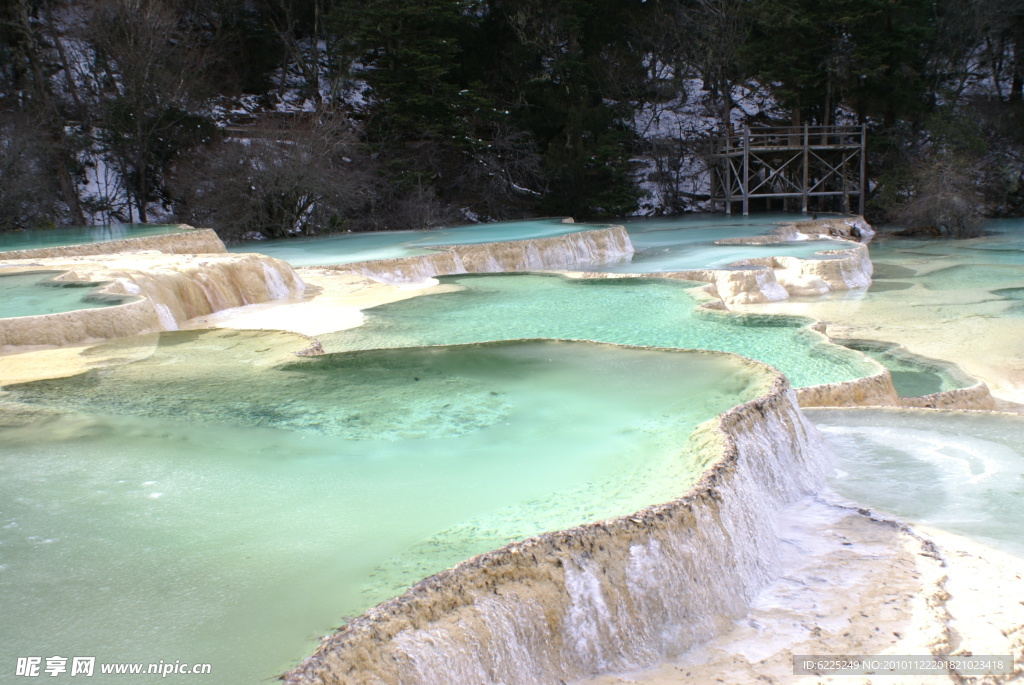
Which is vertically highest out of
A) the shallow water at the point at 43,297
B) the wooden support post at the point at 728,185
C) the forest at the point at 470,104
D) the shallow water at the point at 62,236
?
the forest at the point at 470,104

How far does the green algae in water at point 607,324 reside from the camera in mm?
6309

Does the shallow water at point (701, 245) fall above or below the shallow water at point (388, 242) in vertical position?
below

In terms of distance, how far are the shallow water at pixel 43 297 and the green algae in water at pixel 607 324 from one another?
5.36 feet

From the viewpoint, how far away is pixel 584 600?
296 centimetres

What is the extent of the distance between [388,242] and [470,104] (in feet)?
21.3

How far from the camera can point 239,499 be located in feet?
11.0

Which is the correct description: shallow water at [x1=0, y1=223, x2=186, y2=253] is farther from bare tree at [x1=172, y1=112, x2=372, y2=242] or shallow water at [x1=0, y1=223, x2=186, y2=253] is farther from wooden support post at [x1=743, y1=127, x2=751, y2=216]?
wooden support post at [x1=743, y1=127, x2=751, y2=216]

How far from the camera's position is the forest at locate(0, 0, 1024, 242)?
636 inches

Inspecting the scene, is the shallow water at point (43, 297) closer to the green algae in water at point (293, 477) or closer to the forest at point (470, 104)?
the green algae in water at point (293, 477)

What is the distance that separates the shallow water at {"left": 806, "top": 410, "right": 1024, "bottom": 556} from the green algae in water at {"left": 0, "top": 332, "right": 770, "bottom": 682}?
2.32 ft

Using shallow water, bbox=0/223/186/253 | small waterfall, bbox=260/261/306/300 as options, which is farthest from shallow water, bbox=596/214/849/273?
shallow water, bbox=0/223/186/253

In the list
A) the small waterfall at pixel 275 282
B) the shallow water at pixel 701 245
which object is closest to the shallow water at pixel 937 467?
the small waterfall at pixel 275 282

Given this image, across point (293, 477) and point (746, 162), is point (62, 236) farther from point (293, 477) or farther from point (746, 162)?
point (746, 162)

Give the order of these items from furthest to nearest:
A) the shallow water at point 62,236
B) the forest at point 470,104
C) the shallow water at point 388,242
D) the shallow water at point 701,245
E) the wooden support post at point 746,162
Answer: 1. the wooden support post at point 746,162
2. the forest at point 470,104
3. the shallow water at point 701,245
4. the shallow water at point 388,242
5. the shallow water at point 62,236
